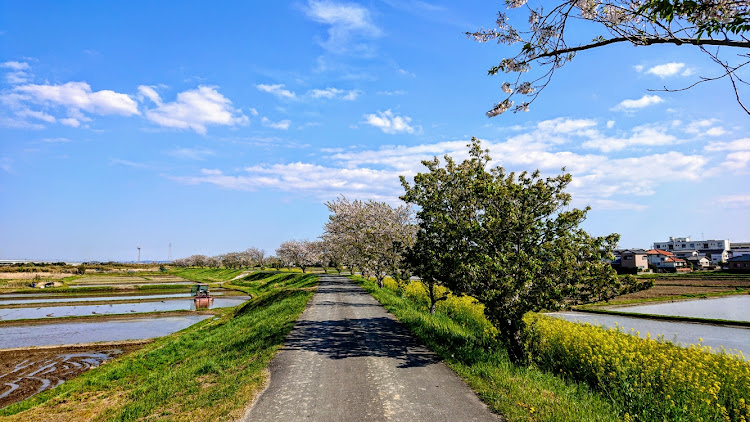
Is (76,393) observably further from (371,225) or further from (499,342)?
(371,225)

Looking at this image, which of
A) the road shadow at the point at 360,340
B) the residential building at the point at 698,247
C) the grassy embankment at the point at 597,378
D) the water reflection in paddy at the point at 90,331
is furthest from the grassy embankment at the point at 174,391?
the residential building at the point at 698,247

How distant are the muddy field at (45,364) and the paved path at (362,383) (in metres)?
14.6

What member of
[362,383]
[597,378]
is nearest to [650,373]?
[597,378]

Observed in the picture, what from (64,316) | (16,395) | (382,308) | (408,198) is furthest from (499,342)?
(64,316)

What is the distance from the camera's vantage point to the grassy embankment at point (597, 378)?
9109mm

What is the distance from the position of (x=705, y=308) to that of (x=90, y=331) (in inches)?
2459

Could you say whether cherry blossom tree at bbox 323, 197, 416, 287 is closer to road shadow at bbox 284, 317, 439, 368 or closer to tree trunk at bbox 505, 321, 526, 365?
road shadow at bbox 284, 317, 439, 368

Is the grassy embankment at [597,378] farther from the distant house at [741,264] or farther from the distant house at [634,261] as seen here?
the distant house at [741,264]

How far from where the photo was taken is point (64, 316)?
4306cm

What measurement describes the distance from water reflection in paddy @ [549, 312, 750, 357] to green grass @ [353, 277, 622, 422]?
1155 centimetres

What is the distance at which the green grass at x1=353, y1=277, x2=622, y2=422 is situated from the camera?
844cm

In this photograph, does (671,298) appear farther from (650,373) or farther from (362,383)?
(362,383)

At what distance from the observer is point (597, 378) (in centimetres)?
1198

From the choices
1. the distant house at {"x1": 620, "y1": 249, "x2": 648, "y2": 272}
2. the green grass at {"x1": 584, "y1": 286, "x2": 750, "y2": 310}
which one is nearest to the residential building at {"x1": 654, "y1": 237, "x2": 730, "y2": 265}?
the distant house at {"x1": 620, "y1": 249, "x2": 648, "y2": 272}
